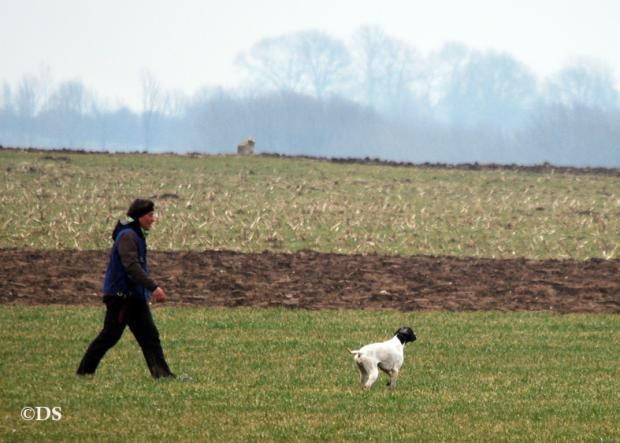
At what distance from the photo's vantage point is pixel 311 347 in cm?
1981

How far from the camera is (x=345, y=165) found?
55.8m

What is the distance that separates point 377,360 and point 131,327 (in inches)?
115

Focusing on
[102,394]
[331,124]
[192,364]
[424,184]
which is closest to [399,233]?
[424,184]

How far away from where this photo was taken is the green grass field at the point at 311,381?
13.3 meters

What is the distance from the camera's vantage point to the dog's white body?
1541 cm

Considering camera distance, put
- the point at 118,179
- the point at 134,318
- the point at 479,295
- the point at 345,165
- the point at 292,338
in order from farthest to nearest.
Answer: the point at 345,165
the point at 118,179
the point at 479,295
the point at 292,338
the point at 134,318

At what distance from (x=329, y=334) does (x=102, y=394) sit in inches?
271

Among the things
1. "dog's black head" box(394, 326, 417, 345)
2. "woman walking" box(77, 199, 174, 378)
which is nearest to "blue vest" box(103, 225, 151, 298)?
"woman walking" box(77, 199, 174, 378)

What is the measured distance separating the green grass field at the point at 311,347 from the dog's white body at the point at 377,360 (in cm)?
21

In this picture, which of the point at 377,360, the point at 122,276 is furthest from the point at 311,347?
the point at 122,276

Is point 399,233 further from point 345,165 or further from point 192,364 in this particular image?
point 192,364

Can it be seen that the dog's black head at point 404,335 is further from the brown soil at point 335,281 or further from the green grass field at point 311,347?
the brown soil at point 335,281

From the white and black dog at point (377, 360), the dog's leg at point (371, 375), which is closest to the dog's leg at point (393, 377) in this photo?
the white and black dog at point (377, 360)

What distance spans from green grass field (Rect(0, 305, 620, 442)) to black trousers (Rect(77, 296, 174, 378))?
330 millimetres
